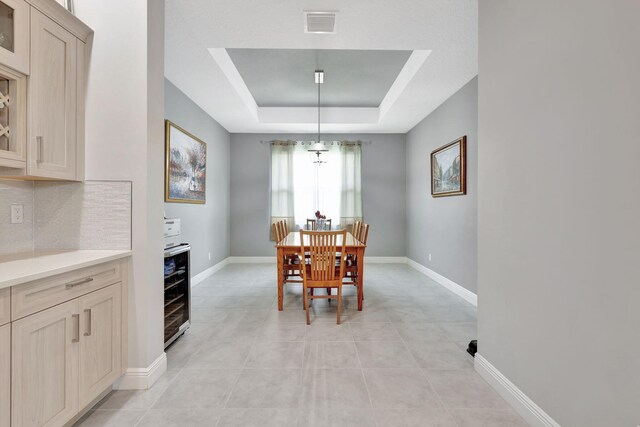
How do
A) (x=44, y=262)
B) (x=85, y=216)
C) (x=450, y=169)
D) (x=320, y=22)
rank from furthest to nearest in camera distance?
(x=450, y=169), (x=320, y=22), (x=85, y=216), (x=44, y=262)

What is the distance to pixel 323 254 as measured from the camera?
116 inches

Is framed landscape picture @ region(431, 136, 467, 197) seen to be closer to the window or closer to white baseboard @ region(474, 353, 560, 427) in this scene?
the window

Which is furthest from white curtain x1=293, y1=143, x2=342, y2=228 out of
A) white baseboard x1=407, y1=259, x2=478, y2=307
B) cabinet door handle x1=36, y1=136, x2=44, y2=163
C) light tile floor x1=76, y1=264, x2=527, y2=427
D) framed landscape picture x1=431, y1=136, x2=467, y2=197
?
cabinet door handle x1=36, y1=136, x2=44, y2=163

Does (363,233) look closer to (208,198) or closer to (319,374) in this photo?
(319,374)

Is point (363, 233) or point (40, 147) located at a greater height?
point (40, 147)

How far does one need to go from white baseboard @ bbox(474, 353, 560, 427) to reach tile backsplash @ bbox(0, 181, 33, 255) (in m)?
3.03

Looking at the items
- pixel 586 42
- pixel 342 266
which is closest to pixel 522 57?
pixel 586 42

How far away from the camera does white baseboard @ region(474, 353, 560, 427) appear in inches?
58.4

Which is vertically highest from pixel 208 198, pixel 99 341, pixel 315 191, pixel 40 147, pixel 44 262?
pixel 315 191

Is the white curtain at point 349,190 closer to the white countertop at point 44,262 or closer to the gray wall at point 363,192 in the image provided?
the gray wall at point 363,192

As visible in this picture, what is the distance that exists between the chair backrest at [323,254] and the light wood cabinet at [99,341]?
5.15 ft

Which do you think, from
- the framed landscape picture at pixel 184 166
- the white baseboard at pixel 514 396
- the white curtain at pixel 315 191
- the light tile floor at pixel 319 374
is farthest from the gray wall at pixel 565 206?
the white curtain at pixel 315 191

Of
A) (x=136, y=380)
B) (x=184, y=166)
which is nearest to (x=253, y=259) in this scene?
(x=184, y=166)

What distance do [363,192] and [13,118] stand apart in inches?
208
